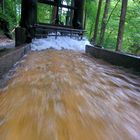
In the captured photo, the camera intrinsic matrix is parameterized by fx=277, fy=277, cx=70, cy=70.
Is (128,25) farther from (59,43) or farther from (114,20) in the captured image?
(59,43)

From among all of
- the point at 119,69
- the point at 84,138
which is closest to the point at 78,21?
the point at 119,69

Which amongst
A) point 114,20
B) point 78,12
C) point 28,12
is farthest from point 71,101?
point 114,20

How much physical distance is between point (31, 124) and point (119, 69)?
3280 millimetres

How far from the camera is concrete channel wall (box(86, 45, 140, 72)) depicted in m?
5.04

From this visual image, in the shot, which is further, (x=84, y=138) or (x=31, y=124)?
(x=31, y=124)

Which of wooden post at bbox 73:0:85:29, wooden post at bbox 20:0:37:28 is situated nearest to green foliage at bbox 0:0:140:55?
wooden post at bbox 73:0:85:29

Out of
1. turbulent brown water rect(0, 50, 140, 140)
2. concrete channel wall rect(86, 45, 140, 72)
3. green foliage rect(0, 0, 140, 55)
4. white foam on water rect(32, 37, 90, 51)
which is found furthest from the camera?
green foliage rect(0, 0, 140, 55)

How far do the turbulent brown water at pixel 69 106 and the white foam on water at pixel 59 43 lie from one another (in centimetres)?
463

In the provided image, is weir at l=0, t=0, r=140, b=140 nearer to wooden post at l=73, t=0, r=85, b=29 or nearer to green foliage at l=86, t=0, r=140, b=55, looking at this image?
wooden post at l=73, t=0, r=85, b=29

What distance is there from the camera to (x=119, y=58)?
5758mm

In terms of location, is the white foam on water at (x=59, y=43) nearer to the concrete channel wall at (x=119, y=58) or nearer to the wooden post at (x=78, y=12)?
the wooden post at (x=78, y=12)

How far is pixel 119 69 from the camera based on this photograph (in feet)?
17.7

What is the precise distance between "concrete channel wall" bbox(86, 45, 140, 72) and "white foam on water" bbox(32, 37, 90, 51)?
7.75 feet

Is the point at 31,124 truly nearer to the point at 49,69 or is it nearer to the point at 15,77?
the point at 15,77
